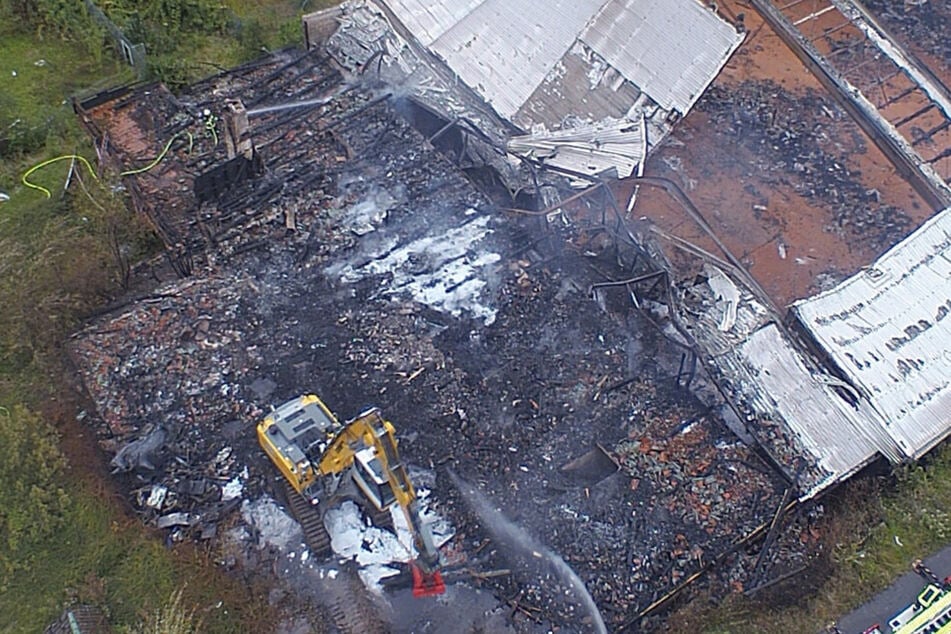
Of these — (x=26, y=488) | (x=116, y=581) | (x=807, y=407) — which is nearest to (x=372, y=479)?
(x=116, y=581)

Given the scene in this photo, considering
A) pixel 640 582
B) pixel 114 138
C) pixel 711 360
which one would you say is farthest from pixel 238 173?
pixel 640 582

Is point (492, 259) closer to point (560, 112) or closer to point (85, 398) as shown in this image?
point (560, 112)

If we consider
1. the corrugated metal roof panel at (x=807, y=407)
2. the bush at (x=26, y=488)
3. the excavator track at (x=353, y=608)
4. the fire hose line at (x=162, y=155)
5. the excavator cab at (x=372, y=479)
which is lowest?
the bush at (x=26, y=488)

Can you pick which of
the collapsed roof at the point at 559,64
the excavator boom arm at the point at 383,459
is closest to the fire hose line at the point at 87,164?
the collapsed roof at the point at 559,64

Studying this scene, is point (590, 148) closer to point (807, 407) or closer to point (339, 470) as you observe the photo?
point (807, 407)

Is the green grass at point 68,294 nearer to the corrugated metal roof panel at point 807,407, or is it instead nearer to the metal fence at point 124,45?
the metal fence at point 124,45

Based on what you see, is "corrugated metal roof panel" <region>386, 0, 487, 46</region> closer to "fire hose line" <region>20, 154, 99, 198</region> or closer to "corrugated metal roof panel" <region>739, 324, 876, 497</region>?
"fire hose line" <region>20, 154, 99, 198</region>

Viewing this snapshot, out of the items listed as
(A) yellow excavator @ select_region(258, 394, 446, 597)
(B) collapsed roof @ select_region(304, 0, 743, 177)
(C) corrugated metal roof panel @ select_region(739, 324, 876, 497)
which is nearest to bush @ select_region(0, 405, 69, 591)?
(A) yellow excavator @ select_region(258, 394, 446, 597)
